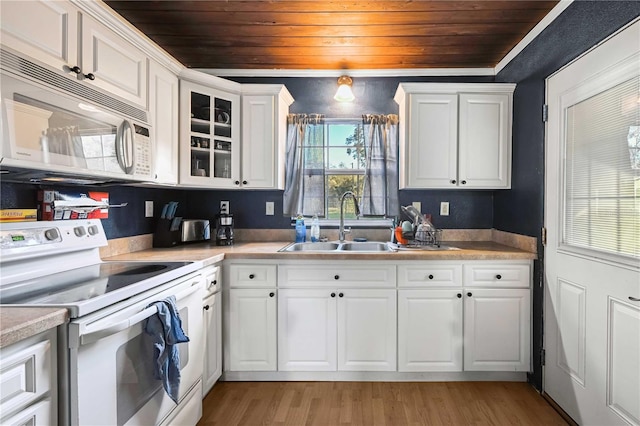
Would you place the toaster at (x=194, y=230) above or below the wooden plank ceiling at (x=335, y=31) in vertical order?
below

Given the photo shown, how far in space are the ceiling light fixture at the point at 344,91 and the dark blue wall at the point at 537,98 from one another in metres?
1.21

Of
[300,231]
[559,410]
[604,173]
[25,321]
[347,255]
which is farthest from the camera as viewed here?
[300,231]

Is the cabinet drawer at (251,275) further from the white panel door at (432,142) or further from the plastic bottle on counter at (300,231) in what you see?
the white panel door at (432,142)

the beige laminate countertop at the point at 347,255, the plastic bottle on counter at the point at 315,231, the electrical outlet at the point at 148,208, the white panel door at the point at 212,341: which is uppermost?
the electrical outlet at the point at 148,208

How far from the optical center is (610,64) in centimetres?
159

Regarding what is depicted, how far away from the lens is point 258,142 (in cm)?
265

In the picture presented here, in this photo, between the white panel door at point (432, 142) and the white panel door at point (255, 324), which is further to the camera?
the white panel door at point (432, 142)

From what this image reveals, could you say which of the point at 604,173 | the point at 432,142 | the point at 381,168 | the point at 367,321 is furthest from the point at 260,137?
the point at 604,173

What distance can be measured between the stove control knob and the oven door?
1.76 feet

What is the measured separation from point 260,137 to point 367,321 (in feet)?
5.06

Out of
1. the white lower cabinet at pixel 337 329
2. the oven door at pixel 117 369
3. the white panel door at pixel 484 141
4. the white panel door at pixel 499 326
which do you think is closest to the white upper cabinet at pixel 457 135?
the white panel door at pixel 484 141

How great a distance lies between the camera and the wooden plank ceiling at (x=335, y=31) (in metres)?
2.04

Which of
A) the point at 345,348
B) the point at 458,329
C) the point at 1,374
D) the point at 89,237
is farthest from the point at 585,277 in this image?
the point at 89,237

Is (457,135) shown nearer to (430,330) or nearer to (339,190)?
(339,190)
